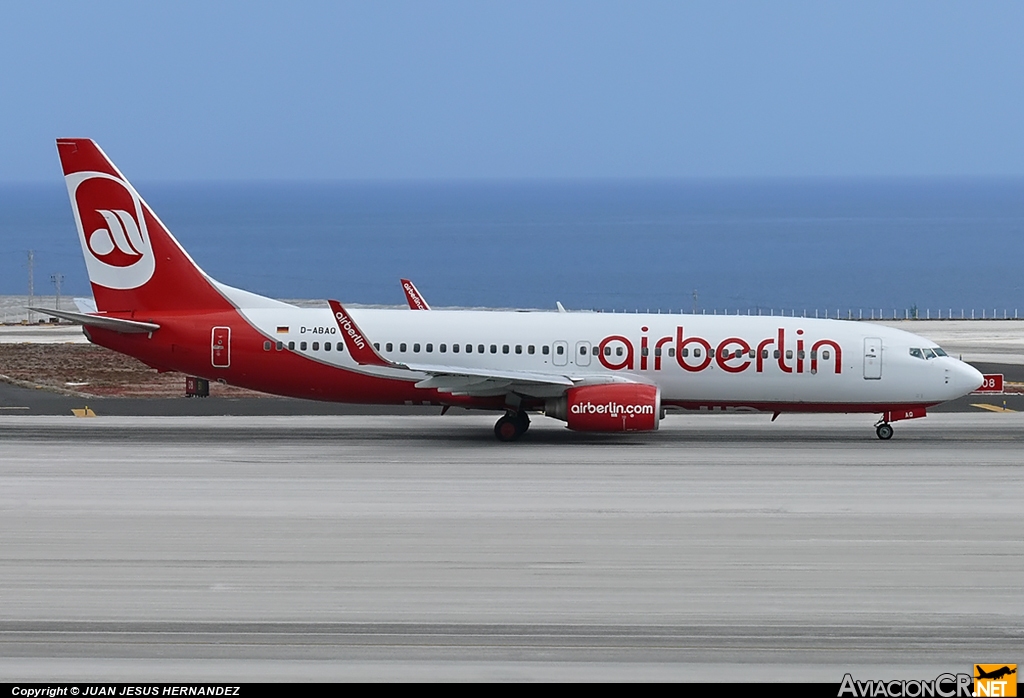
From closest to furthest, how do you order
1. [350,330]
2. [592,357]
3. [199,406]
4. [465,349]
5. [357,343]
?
[350,330] < [357,343] < [592,357] < [465,349] < [199,406]

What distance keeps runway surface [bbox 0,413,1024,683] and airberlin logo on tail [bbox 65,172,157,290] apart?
4.19m

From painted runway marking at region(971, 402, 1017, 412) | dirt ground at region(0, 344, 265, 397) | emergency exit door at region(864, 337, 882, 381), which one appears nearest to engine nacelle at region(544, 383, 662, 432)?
emergency exit door at region(864, 337, 882, 381)

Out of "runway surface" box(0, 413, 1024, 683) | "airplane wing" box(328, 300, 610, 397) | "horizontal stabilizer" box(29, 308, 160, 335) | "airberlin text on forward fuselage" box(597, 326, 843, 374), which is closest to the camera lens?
"runway surface" box(0, 413, 1024, 683)

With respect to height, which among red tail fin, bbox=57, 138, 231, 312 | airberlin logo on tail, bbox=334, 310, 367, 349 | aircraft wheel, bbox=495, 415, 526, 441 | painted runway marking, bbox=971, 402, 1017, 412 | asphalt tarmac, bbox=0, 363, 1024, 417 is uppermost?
red tail fin, bbox=57, 138, 231, 312

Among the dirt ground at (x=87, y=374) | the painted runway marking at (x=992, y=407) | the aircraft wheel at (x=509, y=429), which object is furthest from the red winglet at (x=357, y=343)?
the painted runway marking at (x=992, y=407)

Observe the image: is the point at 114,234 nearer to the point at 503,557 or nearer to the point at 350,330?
the point at 350,330

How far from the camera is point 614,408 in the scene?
1275 inches

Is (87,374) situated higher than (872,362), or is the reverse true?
(872,362)

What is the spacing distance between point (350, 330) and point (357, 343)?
39 cm

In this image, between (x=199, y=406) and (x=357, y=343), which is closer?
(x=357, y=343)

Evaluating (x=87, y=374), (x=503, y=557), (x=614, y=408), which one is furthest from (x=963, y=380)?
(x=87, y=374)

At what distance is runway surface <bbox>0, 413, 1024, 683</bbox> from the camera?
16047mm

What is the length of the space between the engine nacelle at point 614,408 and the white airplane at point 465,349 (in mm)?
452

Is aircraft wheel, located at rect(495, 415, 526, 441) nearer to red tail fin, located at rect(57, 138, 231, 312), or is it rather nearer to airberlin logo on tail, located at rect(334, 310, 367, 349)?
airberlin logo on tail, located at rect(334, 310, 367, 349)
